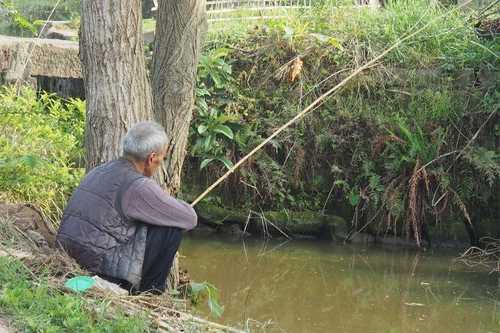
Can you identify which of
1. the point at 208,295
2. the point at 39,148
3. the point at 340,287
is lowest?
the point at 340,287

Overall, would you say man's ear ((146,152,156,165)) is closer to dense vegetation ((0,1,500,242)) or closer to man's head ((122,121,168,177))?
man's head ((122,121,168,177))

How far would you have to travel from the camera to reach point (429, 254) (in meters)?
9.09

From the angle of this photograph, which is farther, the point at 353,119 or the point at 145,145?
the point at 353,119

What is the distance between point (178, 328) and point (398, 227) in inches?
219

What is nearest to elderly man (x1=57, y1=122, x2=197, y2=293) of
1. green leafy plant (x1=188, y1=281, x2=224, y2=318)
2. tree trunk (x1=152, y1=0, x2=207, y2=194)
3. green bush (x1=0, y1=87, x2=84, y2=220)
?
green leafy plant (x1=188, y1=281, x2=224, y2=318)

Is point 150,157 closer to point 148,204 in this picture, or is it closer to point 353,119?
point 148,204

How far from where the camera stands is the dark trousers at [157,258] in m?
4.98

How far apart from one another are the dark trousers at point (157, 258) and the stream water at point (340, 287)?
3.38ft

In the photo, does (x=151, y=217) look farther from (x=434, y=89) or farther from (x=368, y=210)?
(x=434, y=89)

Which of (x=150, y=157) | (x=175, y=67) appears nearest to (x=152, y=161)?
(x=150, y=157)

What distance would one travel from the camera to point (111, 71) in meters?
5.61

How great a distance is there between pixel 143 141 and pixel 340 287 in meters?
3.42

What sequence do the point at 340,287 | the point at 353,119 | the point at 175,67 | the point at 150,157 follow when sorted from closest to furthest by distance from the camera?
the point at 150,157 → the point at 175,67 → the point at 340,287 → the point at 353,119

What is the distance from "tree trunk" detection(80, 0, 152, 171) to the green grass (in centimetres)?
155
